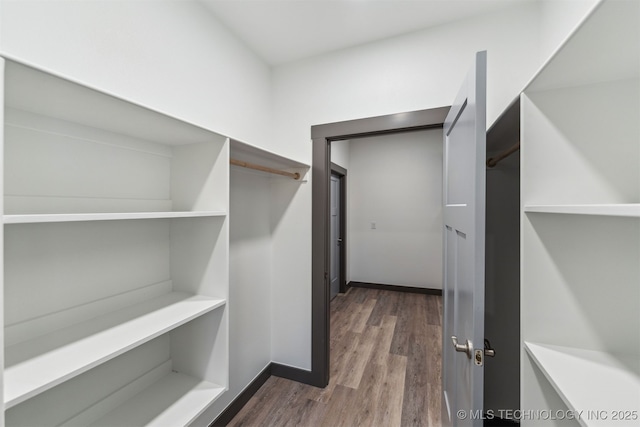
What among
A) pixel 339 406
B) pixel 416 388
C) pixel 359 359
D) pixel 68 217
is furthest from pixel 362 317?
pixel 68 217

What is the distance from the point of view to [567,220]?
0.79 m

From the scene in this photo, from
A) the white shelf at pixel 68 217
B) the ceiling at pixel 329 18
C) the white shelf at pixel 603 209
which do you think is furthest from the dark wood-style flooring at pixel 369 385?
the ceiling at pixel 329 18

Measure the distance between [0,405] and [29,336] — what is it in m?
0.41

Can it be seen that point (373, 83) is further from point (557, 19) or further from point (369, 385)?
point (369, 385)

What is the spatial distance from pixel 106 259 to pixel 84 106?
0.61 metres

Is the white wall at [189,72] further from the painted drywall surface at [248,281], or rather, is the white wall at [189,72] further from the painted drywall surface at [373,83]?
the painted drywall surface at [373,83]

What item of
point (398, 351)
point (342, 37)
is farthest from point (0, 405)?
point (398, 351)

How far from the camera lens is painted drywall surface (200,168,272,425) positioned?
5.76 ft

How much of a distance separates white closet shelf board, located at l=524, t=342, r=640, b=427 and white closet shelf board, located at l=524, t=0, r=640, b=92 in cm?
81

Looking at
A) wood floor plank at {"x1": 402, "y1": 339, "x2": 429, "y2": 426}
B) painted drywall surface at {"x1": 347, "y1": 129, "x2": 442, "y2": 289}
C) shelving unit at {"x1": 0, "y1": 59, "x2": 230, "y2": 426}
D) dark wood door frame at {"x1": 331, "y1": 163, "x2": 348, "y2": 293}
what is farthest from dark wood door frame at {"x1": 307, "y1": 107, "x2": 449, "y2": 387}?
painted drywall surface at {"x1": 347, "y1": 129, "x2": 442, "y2": 289}

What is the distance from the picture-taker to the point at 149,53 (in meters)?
1.23

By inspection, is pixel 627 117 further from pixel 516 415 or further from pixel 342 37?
pixel 516 415

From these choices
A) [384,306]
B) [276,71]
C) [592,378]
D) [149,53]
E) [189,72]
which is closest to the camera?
[592,378]

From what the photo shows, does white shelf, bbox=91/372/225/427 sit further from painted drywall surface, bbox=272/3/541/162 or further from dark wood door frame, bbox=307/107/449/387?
painted drywall surface, bbox=272/3/541/162
